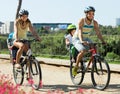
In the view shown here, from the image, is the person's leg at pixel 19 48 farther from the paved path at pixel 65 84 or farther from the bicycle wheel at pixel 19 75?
the paved path at pixel 65 84

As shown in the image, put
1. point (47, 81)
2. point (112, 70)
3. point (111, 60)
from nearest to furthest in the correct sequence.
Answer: point (47, 81)
point (112, 70)
point (111, 60)

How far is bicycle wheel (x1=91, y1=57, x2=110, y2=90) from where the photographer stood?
9.35 m

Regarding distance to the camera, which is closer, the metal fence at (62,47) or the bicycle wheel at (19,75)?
the bicycle wheel at (19,75)

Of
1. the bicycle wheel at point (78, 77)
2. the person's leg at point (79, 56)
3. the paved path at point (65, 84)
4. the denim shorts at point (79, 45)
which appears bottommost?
the paved path at point (65, 84)

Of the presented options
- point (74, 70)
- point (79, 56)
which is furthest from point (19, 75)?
point (79, 56)

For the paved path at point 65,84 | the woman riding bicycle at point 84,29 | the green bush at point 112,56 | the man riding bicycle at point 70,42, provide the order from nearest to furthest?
the paved path at point 65,84 < the woman riding bicycle at point 84,29 < the man riding bicycle at point 70,42 < the green bush at point 112,56

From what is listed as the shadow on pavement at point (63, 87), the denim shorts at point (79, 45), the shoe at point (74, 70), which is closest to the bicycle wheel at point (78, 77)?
the shoe at point (74, 70)

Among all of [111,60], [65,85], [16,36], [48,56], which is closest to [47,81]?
[65,85]

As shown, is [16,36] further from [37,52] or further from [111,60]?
[37,52]

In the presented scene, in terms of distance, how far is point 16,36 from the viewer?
10.1 metres

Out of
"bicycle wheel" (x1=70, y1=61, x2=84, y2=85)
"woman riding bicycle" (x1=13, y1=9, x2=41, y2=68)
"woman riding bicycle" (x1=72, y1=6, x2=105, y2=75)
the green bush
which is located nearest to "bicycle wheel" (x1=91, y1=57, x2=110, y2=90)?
"woman riding bicycle" (x1=72, y1=6, x2=105, y2=75)

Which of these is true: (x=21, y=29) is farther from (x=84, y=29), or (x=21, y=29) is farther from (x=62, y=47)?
(x=62, y=47)

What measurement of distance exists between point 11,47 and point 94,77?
81.5 inches

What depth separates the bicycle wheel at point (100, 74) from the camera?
9.35m
